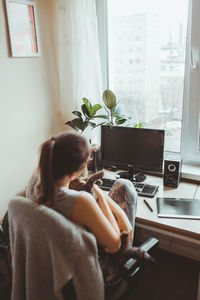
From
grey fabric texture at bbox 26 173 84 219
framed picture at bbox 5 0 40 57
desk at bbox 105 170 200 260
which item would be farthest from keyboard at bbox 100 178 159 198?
framed picture at bbox 5 0 40 57

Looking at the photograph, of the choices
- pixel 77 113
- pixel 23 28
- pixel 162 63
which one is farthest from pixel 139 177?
pixel 23 28

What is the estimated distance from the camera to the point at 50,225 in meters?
1.03

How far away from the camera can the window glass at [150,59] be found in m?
2.11

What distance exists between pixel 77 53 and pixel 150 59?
59 cm

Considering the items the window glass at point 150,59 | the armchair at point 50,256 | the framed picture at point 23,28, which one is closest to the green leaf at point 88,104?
the window glass at point 150,59

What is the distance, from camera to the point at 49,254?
1097 millimetres

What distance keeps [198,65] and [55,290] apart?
68.6 inches

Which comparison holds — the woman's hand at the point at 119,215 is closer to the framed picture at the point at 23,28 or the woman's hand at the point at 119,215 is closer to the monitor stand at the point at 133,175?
the monitor stand at the point at 133,175

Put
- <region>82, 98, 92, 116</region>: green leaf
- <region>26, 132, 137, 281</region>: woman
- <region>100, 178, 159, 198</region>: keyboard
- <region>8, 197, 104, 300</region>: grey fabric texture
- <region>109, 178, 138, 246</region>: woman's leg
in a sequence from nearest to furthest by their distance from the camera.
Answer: <region>8, 197, 104, 300</region>: grey fabric texture < <region>26, 132, 137, 281</region>: woman < <region>109, 178, 138, 246</region>: woman's leg < <region>100, 178, 159, 198</region>: keyboard < <region>82, 98, 92, 116</region>: green leaf

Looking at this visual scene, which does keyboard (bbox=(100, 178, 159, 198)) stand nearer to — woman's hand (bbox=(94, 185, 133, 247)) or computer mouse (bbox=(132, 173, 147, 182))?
computer mouse (bbox=(132, 173, 147, 182))

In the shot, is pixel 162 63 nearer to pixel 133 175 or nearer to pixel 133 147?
pixel 133 147

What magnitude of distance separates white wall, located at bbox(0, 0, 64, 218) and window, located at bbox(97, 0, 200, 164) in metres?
0.53

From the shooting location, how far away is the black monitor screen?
1967 millimetres

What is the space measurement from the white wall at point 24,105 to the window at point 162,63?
53 cm
